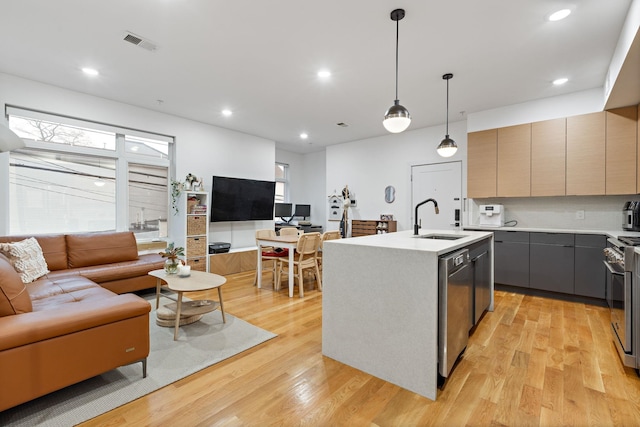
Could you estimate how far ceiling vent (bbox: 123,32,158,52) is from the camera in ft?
8.92

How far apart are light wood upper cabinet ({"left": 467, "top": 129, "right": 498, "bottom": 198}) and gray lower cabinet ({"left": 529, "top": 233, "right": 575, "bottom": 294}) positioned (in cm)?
96

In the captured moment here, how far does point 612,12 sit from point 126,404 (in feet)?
14.7

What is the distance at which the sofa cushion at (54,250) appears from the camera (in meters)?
3.41

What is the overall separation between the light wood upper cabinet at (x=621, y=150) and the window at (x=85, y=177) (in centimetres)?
636

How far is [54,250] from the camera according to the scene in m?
3.48

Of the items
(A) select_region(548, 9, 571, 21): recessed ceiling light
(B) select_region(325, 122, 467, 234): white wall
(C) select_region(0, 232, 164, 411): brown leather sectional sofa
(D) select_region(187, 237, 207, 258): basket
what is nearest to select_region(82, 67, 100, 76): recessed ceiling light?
(C) select_region(0, 232, 164, 411): brown leather sectional sofa

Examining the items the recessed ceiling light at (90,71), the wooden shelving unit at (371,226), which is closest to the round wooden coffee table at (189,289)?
the recessed ceiling light at (90,71)

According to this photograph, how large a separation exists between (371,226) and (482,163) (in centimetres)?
244

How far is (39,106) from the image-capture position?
3.71 m

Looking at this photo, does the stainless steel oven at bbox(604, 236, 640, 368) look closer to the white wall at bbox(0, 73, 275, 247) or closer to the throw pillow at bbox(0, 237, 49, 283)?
the throw pillow at bbox(0, 237, 49, 283)

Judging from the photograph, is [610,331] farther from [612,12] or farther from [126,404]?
[126,404]

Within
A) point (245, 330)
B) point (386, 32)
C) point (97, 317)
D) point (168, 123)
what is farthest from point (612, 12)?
point (168, 123)

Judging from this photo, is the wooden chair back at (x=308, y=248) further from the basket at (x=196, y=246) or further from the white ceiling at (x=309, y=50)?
the white ceiling at (x=309, y=50)

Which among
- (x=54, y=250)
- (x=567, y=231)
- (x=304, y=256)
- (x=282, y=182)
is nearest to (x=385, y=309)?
(x=304, y=256)
